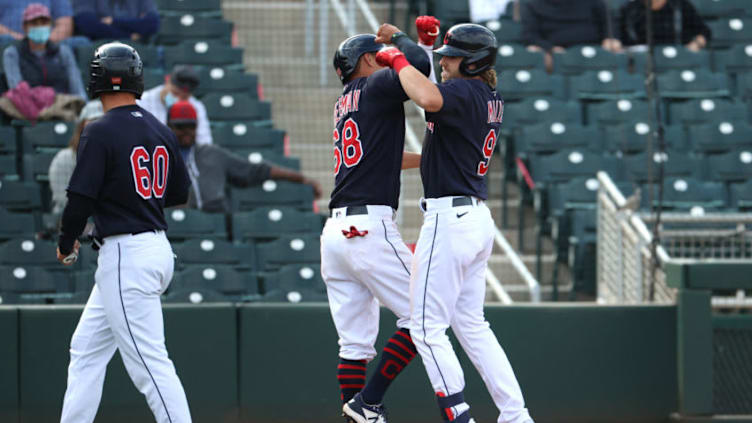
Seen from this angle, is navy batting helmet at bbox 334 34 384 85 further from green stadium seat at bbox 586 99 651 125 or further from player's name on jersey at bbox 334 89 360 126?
green stadium seat at bbox 586 99 651 125

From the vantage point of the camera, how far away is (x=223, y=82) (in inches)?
368

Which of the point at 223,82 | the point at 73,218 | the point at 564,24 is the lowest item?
the point at 73,218

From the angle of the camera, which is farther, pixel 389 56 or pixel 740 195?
pixel 740 195

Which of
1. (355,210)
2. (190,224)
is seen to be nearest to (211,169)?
(190,224)

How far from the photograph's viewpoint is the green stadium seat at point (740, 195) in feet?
28.0

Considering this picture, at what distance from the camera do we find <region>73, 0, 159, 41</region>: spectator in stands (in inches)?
376

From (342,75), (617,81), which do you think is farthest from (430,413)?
(617,81)

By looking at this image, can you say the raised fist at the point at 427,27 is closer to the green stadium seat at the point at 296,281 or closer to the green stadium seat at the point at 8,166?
the green stadium seat at the point at 296,281

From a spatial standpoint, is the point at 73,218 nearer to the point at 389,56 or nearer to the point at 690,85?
the point at 389,56

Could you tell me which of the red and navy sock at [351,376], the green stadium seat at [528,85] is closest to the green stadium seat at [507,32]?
the green stadium seat at [528,85]

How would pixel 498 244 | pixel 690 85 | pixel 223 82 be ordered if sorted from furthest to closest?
pixel 690 85, pixel 223 82, pixel 498 244

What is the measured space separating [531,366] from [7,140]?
437cm

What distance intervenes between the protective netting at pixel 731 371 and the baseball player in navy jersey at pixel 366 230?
212 cm

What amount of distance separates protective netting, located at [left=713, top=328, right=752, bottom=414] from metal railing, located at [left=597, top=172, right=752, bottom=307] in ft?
0.88
